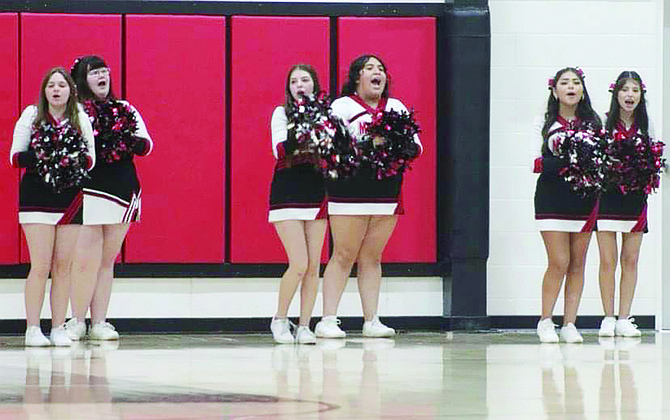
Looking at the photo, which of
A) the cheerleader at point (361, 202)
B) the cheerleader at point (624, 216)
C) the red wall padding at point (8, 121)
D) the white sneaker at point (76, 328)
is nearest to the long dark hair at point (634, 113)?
the cheerleader at point (624, 216)

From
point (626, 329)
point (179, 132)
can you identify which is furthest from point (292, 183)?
point (626, 329)

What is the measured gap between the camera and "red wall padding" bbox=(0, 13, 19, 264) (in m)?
9.75

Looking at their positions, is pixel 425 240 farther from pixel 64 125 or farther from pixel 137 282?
pixel 64 125

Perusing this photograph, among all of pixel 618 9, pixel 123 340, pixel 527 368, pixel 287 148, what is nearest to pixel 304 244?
pixel 287 148

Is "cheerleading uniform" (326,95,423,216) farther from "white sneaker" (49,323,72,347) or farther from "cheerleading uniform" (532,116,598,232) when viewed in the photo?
"white sneaker" (49,323,72,347)

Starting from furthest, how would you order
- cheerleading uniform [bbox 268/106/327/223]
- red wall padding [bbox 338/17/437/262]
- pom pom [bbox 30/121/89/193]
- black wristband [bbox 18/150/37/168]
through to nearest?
1. red wall padding [bbox 338/17/437/262]
2. cheerleading uniform [bbox 268/106/327/223]
3. black wristband [bbox 18/150/37/168]
4. pom pom [bbox 30/121/89/193]

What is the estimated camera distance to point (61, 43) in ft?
32.3

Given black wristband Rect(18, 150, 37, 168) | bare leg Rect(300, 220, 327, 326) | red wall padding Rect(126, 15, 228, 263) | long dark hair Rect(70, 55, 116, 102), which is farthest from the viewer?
red wall padding Rect(126, 15, 228, 263)

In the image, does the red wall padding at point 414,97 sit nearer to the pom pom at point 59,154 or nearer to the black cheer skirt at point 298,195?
the black cheer skirt at point 298,195

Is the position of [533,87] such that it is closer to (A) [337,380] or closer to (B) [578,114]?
(B) [578,114]

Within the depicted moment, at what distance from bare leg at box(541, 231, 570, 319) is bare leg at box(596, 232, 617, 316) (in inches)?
16.5

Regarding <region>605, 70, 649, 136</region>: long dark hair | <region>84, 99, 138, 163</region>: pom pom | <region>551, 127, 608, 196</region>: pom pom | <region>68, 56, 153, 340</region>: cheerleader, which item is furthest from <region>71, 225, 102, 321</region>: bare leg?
<region>605, 70, 649, 136</region>: long dark hair

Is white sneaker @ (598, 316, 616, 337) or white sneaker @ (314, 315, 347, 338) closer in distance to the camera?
white sneaker @ (314, 315, 347, 338)

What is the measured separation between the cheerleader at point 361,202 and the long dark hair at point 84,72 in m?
1.44
